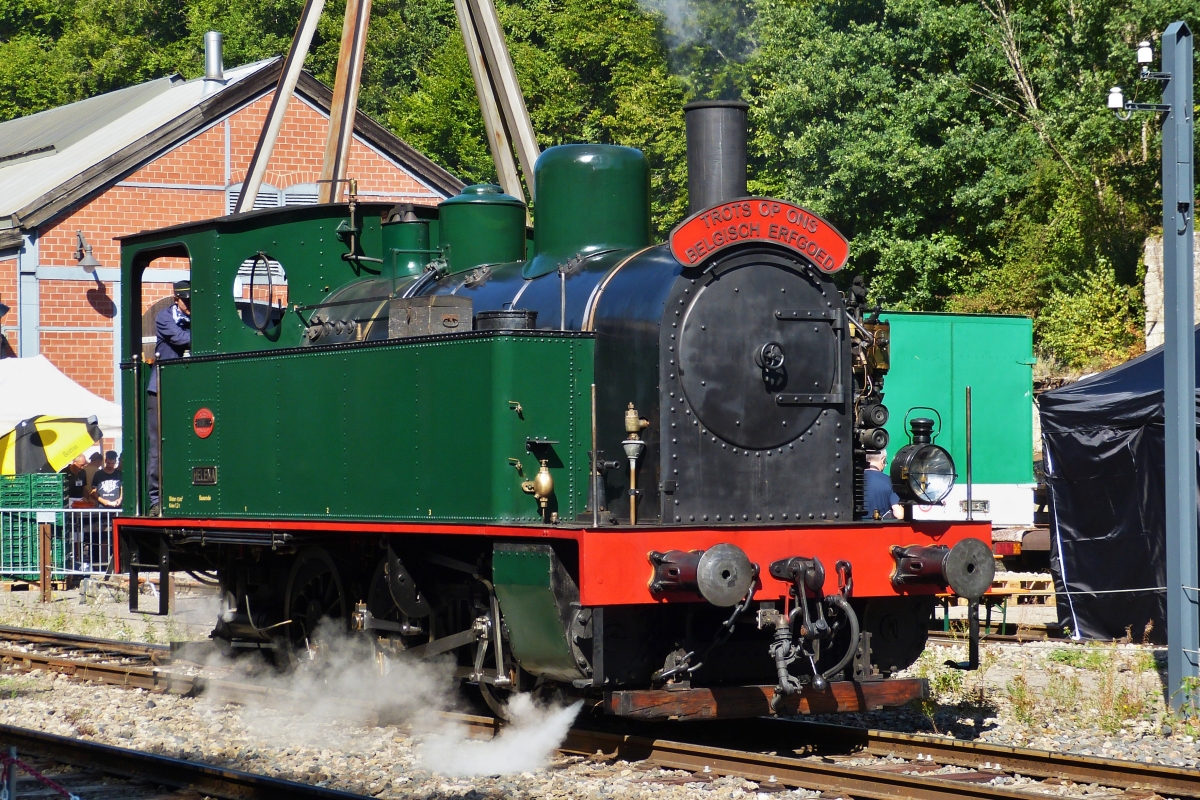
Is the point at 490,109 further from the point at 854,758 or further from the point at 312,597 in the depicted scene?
the point at 854,758

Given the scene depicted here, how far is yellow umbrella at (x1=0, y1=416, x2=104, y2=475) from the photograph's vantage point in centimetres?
Answer: 2114

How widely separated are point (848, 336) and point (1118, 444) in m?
5.36

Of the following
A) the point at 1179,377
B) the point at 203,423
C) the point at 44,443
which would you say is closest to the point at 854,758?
the point at 1179,377

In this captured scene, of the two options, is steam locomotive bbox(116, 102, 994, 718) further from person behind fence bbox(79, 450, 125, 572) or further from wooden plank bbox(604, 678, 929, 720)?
person behind fence bbox(79, 450, 125, 572)

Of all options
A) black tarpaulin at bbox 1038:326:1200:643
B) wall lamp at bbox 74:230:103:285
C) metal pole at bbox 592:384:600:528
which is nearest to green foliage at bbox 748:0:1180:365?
black tarpaulin at bbox 1038:326:1200:643

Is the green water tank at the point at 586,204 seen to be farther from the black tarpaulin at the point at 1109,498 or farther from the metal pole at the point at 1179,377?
the black tarpaulin at the point at 1109,498

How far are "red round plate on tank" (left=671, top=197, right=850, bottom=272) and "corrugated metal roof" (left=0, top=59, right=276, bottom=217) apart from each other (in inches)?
789

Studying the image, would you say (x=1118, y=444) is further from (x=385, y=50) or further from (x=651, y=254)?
Result: (x=385, y=50)

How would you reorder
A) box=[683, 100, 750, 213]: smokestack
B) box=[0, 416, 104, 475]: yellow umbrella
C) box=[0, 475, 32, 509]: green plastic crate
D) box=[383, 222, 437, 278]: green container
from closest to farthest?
box=[683, 100, 750, 213]: smokestack, box=[383, 222, 437, 278]: green container, box=[0, 475, 32, 509]: green plastic crate, box=[0, 416, 104, 475]: yellow umbrella

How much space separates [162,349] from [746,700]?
16.8 ft

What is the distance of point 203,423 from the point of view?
365 inches

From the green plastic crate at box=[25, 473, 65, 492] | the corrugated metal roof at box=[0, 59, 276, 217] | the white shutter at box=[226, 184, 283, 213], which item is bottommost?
the green plastic crate at box=[25, 473, 65, 492]

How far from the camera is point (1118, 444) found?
12.0 m

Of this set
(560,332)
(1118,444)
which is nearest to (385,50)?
(1118,444)
